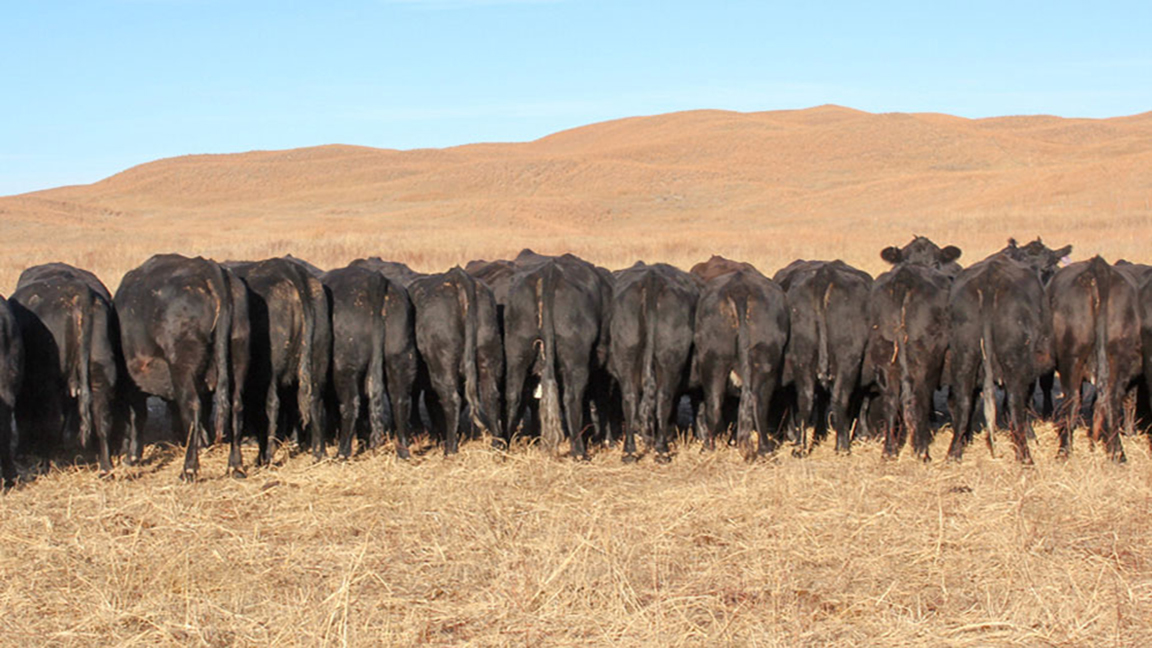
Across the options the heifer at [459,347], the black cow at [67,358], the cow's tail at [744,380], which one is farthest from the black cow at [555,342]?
the black cow at [67,358]

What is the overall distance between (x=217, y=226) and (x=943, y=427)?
43.8 metres

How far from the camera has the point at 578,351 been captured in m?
9.64

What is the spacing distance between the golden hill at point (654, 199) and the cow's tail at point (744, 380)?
16.6 metres

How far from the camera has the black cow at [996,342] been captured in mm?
9062

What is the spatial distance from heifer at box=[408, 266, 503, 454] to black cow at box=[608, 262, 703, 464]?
1137 millimetres

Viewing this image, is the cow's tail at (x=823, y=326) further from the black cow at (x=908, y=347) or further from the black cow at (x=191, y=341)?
the black cow at (x=191, y=341)

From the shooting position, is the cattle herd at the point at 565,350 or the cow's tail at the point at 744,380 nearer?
the cattle herd at the point at 565,350

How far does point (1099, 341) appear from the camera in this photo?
30.1 ft

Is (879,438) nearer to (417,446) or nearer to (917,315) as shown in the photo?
(917,315)

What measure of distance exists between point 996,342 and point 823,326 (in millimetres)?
1456

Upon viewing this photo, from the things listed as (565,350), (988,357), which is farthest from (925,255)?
(565,350)

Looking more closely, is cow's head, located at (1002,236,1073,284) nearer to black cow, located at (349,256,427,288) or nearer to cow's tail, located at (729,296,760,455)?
cow's tail, located at (729,296,760,455)

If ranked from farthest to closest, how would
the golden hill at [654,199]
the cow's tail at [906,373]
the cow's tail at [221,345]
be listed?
the golden hill at [654,199], the cow's tail at [906,373], the cow's tail at [221,345]

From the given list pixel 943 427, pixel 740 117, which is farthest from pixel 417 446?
pixel 740 117
